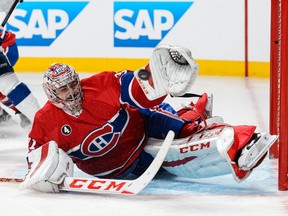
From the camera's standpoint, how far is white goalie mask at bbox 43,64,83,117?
3.80 m

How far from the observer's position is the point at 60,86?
379cm

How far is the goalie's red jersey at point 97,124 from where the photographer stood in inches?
151

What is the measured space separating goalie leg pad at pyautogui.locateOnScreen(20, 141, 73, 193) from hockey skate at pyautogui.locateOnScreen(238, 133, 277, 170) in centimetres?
66

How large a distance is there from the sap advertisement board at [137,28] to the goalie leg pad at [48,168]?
3296 millimetres

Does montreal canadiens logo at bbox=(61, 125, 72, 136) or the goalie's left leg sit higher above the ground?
montreal canadiens logo at bbox=(61, 125, 72, 136)

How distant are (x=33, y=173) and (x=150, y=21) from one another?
3433mm

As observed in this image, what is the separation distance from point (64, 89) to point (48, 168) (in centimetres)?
31

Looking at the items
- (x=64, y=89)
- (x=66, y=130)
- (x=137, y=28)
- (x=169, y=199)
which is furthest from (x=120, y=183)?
(x=137, y=28)

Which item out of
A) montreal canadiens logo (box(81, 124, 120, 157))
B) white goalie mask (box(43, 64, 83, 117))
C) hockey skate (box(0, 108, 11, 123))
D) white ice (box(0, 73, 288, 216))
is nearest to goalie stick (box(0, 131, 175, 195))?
white ice (box(0, 73, 288, 216))

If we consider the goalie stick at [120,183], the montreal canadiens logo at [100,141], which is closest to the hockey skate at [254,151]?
the goalie stick at [120,183]

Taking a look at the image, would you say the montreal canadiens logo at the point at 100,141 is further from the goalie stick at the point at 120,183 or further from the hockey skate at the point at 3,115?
the hockey skate at the point at 3,115

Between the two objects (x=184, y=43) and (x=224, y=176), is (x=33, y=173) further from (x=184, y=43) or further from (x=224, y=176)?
(x=184, y=43)

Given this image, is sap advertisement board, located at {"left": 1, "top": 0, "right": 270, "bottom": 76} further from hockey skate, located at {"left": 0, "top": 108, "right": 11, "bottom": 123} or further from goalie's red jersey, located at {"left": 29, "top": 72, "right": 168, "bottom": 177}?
goalie's red jersey, located at {"left": 29, "top": 72, "right": 168, "bottom": 177}

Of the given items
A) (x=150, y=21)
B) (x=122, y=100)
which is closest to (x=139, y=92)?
(x=122, y=100)
